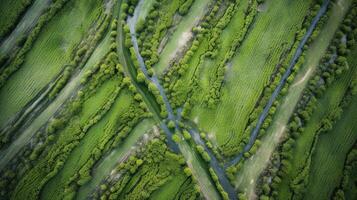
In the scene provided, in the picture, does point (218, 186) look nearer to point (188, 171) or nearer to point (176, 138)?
point (188, 171)

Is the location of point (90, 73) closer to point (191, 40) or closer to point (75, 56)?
point (75, 56)

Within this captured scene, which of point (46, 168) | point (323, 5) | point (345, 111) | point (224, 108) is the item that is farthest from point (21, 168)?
point (323, 5)

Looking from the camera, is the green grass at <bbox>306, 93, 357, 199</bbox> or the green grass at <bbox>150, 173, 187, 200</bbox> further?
the green grass at <bbox>150, 173, 187, 200</bbox>

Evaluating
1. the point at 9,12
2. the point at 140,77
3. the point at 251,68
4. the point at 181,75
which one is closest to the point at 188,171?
the point at 181,75

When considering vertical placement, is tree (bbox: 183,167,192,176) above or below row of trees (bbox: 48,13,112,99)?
below

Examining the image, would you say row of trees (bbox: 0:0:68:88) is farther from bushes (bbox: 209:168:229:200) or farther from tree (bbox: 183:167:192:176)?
bushes (bbox: 209:168:229:200)

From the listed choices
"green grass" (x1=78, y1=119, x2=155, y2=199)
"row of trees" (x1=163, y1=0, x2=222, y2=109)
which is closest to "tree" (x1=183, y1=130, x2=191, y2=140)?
"row of trees" (x1=163, y1=0, x2=222, y2=109)

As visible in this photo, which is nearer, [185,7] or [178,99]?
[178,99]
